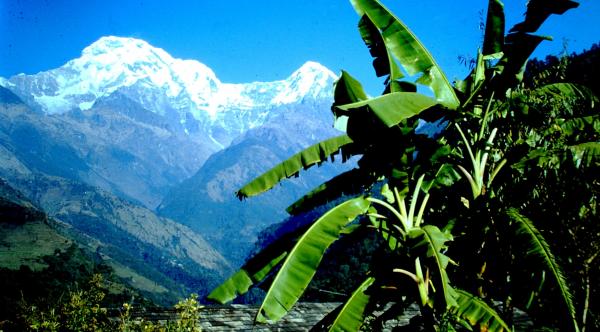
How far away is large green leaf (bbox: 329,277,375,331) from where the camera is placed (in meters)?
4.57

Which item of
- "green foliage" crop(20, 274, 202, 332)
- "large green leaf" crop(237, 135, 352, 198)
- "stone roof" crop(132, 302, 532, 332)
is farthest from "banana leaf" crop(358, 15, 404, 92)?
"stone roof" crop(132, 302, 532, 332)

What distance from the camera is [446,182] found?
5117 mm

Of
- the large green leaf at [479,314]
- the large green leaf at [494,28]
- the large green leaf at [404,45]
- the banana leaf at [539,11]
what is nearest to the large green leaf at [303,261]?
the large green leaf at [479,314]

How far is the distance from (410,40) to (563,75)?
2.39 meters

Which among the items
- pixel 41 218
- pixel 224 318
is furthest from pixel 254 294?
pixel 224 318

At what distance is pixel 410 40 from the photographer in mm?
5535

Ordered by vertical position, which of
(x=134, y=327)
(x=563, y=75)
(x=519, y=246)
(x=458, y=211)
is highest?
(x=563, y=75)

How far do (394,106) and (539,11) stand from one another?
92.3 inches

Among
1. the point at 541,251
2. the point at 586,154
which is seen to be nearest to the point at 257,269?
the point at 541,251

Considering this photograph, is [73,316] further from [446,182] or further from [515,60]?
[515,60]

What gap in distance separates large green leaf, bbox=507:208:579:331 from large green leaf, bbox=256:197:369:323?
1.53 meters

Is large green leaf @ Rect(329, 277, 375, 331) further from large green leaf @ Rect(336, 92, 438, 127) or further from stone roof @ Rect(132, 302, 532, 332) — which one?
stone roof @ Rect(132, 302, 532, 332)

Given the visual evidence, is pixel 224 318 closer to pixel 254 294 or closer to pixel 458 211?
pixel 458 211

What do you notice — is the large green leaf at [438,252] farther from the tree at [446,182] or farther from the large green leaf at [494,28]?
the large green leaf at [494,28]
